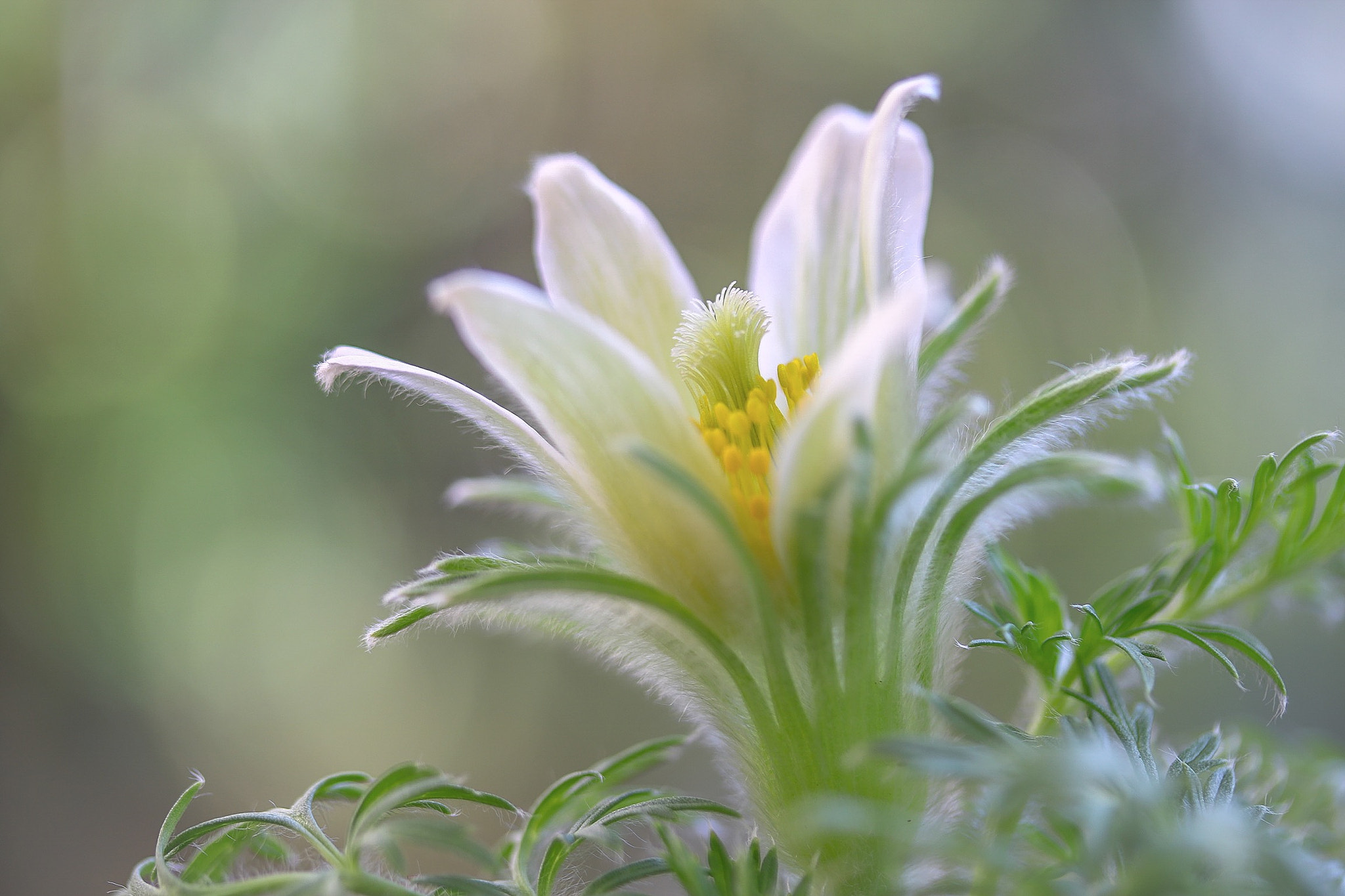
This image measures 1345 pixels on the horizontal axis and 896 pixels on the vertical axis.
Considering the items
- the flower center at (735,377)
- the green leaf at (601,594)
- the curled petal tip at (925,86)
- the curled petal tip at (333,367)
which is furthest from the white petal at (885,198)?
the curled petal tip at (333,367)

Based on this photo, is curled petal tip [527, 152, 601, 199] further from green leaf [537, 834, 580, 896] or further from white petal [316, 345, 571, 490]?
green leaf [537, 834, 580, 896]

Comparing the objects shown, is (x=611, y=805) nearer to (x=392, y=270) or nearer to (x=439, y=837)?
(x=439, y=837)

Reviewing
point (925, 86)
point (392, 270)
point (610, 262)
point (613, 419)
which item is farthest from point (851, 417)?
point (392, 270)

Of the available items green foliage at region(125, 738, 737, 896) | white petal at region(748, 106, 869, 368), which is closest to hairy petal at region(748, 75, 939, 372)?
white petal at region(748, 106, 869, 368)

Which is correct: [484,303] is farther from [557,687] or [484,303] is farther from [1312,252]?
[1312,252]

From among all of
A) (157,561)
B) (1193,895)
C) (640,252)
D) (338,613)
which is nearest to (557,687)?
(338,613)

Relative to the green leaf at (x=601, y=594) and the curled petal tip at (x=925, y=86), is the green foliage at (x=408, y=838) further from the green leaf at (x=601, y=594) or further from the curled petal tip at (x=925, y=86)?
the curled petal tip at (x=925, y=86)
